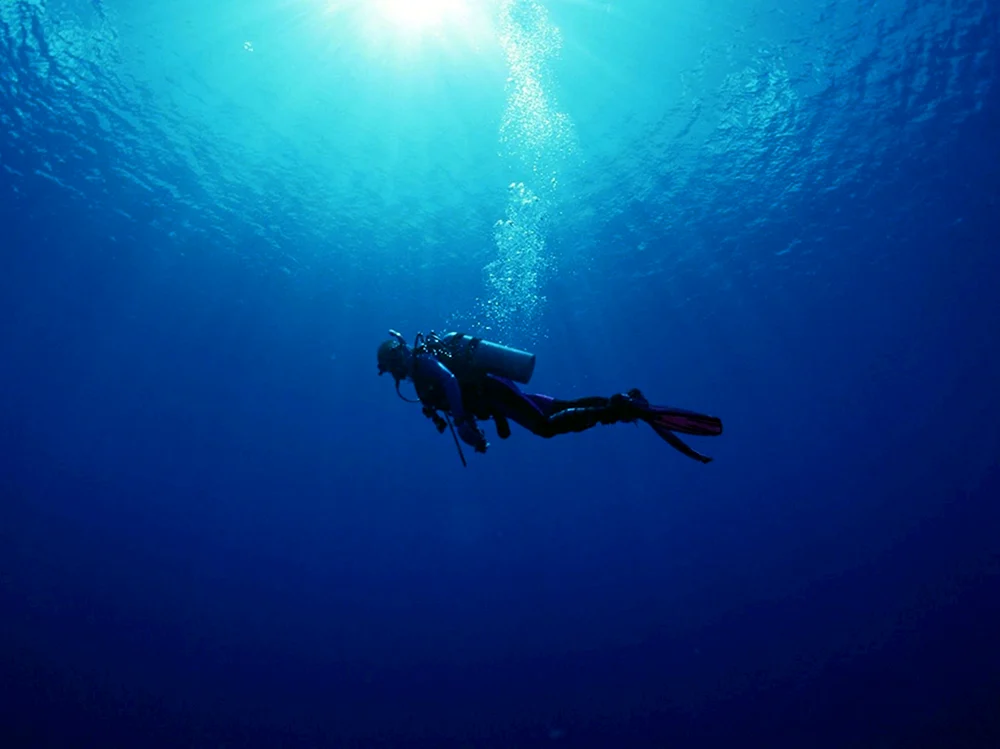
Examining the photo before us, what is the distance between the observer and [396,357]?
15.4ft

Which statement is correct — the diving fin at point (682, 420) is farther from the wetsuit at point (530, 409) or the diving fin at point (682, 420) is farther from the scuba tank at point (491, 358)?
the scuba tank at point (491, 358)

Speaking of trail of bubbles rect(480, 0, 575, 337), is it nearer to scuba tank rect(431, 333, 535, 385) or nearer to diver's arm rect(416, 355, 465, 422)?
scuba tank rect(431, 333, 535, 385)

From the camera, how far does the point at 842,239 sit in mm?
21609

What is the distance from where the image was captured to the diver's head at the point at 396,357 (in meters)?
4.68

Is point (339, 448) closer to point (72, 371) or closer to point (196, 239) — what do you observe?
point (72, 371)

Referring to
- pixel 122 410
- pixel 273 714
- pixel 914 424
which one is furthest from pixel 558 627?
pixel 122 410

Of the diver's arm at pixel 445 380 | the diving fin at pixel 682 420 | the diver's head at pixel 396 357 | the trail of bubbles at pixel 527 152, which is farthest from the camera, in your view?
the trail of bubbles at pixel 527 152

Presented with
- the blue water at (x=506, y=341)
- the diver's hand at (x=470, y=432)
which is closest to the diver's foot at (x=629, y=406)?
the diver's hand at (x=470, y=432)

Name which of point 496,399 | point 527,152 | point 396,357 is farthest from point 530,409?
point 527,152

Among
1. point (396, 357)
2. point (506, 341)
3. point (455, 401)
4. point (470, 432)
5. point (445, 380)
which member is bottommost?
point (470, 432)

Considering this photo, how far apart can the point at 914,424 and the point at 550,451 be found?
23061 millimetres

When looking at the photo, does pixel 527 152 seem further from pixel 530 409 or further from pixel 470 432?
pixel 470 432

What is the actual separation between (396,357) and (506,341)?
23.7 m

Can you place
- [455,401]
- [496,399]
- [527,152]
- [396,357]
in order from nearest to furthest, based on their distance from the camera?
[455,401] → [496,399] → [396,357] → [527,152]
